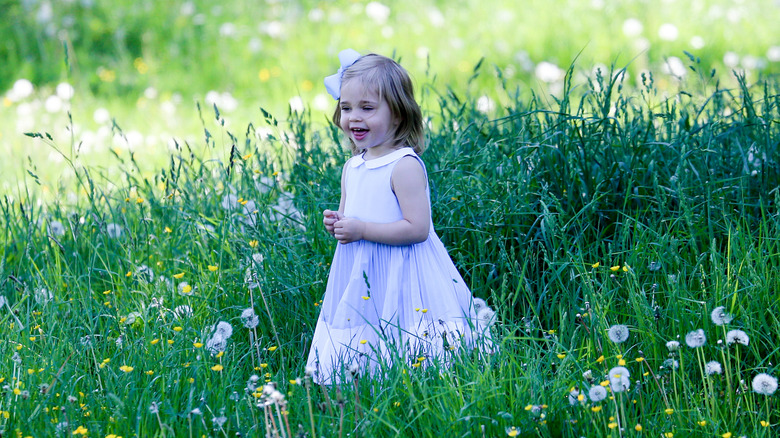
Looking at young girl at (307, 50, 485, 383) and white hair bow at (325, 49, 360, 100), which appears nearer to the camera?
young girl at (307, 50, 485, 383)

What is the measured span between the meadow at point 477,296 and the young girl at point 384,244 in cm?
12

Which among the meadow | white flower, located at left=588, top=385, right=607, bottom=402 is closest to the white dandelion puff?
the meadow

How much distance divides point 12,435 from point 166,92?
5337mm

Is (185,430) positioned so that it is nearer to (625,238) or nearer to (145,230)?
(145,230)

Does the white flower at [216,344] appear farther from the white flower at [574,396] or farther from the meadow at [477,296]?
the white flower at [574,396]

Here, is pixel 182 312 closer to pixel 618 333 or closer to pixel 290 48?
pixel 618 333

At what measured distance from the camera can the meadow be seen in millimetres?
2094

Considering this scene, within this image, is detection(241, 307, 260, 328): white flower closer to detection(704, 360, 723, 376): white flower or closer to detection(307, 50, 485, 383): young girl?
detection(307, 50, 485, 383): young girl

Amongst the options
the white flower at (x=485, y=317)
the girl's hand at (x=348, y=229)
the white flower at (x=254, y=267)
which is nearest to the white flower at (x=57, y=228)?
the white flower at (x=254, y=267)

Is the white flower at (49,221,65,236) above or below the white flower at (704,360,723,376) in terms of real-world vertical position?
above

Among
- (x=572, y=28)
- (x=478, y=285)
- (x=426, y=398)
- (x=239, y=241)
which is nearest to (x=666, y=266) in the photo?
(x=478, y=285)

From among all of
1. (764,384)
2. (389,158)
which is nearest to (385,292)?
(389,158)

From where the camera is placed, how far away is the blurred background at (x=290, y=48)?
6.39 metres

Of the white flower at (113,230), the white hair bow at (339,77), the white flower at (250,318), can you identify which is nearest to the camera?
the white flower at (250,318)
